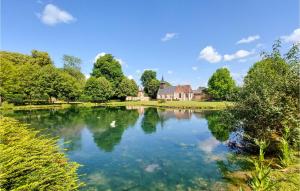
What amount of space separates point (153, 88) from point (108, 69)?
24.9 meters

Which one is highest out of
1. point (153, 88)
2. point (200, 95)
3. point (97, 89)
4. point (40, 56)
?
point (40, 56)

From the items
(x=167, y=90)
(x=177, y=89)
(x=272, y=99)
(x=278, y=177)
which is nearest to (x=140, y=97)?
(x=167, y=90)

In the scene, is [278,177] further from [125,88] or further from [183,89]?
[183,89]

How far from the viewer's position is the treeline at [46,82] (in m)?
43.6

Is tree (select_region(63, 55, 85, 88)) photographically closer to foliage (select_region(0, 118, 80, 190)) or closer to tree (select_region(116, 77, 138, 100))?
tree (select_region(116, 77, 138, 100))

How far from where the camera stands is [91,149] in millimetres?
14594

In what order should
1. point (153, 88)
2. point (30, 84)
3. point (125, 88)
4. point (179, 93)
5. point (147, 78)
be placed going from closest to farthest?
point (30, 84)
point (125, 88)
point (179, 93)
point (153, 88)
point (147, 78)

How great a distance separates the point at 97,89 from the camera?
56.4 meters

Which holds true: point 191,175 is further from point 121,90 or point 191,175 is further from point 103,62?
point 103,62

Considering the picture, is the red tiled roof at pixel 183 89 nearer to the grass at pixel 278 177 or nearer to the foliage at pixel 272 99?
the foliage at pixel 272 99

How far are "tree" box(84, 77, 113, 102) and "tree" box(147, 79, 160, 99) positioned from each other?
100ft

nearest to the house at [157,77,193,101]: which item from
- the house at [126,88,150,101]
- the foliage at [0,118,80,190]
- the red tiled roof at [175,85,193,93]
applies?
the red tiled roof at [175,85,193,93]

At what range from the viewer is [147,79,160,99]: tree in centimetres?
8662

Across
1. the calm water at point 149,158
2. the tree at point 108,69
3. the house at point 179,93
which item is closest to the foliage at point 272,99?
the calm water at point 149,158
